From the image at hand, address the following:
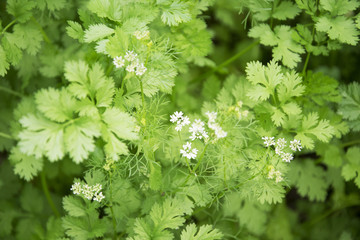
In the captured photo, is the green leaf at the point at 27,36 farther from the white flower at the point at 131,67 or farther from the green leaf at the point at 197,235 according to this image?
the green leaf at the point at 197,235

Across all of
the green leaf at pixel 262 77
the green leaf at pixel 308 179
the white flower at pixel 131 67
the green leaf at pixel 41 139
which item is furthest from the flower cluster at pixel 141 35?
the green leaf at pixel 308 179

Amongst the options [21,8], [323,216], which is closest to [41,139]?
[21,8]

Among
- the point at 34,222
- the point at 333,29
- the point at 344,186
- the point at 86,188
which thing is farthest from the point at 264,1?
the point at 34,222

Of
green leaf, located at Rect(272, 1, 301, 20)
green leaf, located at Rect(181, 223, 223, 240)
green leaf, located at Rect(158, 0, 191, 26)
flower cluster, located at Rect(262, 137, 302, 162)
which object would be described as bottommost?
green leaf, located at Rect(181, 223, 223, 240)

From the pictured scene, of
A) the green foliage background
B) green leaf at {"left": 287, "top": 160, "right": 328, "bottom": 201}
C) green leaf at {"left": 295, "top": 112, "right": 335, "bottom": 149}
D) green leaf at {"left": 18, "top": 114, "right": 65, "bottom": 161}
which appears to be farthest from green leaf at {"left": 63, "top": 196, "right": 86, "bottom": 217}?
green leaf at {"left": 287, "top": 160, "right": 328, "bottom": 201}

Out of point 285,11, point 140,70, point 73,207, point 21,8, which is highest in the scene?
point 21,8

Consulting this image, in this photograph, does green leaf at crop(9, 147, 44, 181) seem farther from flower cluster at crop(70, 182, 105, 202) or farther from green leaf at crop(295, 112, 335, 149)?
green leaf at crop(295, 112, 335, 149)

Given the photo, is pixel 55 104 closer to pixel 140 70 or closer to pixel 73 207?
pixel 140 70

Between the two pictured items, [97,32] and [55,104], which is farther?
[97,32]
